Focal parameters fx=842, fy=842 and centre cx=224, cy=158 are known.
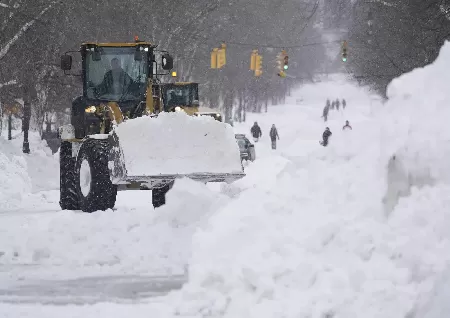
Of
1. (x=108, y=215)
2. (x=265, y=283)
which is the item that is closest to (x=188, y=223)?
(x=108, y=215)

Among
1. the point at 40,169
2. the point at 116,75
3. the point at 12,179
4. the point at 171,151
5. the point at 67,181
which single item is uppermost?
the point at 116,75

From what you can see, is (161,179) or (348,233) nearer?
(348,233)

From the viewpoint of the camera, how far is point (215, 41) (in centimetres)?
6000

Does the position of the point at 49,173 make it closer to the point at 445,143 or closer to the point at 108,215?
the point at 108,215

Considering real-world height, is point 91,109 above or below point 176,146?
above

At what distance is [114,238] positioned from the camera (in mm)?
10500

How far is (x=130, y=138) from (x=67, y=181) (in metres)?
3.08

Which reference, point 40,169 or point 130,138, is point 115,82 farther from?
point 40,169

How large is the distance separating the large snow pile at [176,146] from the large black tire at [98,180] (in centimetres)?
67

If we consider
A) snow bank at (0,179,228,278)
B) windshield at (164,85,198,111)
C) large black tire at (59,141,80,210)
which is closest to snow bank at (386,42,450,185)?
snow bank at (0,179,228,278)

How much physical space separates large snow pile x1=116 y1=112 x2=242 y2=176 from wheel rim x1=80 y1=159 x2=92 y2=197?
1.17 meters

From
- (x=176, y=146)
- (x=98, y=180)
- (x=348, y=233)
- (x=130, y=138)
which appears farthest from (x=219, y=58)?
(x=348, y=233)

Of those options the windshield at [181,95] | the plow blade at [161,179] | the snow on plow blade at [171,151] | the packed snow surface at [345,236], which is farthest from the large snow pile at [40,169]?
the packed snow surface at [345,236]

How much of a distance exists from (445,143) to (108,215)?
247 inches
